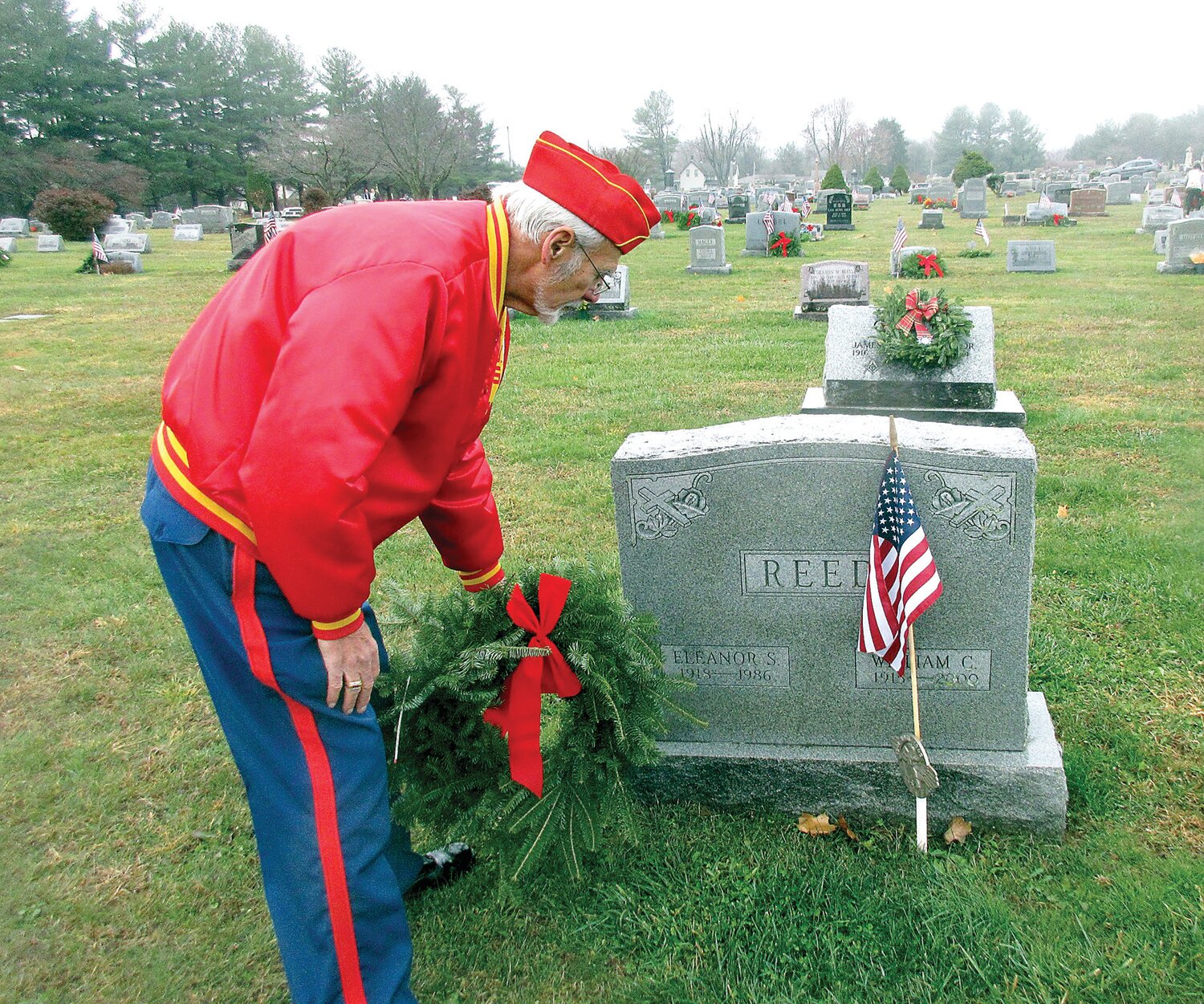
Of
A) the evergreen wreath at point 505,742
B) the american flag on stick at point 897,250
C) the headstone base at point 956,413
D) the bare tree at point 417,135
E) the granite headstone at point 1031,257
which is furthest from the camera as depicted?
the bare tree at point 417,135

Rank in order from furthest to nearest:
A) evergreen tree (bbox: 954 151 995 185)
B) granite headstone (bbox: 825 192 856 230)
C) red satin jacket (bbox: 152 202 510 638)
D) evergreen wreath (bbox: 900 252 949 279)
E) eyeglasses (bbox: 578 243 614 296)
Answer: evergreen tree (bbox: 954 151 995 185) → granite headstone (bbox: 825 192 856 230) → evergreen wreath (bbox: 900 252 949 279) → eyeglasses (bbox: 578 243 614 296) → red satin jacket (bbox: 152 202 510 638)

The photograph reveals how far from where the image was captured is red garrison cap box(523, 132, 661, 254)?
222 centimetres

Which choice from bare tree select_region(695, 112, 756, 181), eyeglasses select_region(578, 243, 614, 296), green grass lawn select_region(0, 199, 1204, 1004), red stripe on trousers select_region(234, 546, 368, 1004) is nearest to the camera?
red stripe on trousers select_region(234, 546, 368, 1004)

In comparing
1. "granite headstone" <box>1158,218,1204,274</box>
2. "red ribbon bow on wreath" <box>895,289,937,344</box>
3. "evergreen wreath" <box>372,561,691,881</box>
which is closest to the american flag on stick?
"granite headstone" <box>1158,218,1204,274</box>

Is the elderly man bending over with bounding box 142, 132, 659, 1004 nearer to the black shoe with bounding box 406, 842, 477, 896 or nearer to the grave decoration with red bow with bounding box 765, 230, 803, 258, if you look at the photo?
the black shoe with bounding box 406, 842, 477, 896

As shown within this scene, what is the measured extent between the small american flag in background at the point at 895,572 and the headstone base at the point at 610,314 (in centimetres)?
1110

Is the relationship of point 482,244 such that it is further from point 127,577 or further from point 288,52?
point 288,52

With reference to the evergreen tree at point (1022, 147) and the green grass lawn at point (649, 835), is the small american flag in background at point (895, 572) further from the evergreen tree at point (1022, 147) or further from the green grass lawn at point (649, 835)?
the evergreen tree at point (1022, 147)

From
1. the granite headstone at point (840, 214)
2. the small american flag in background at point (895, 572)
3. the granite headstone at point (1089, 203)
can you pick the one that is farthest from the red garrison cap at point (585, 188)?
the granite headstone at point (1089, 203)

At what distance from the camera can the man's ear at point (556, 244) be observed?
2.22m

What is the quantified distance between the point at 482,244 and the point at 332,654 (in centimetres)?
95

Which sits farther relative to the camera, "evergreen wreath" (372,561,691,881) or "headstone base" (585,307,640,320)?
"headstone base" (585,307,640,320)

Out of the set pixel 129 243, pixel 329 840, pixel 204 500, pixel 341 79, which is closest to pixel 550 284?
pixel 204 500

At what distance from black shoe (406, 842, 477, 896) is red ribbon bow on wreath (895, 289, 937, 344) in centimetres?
555
